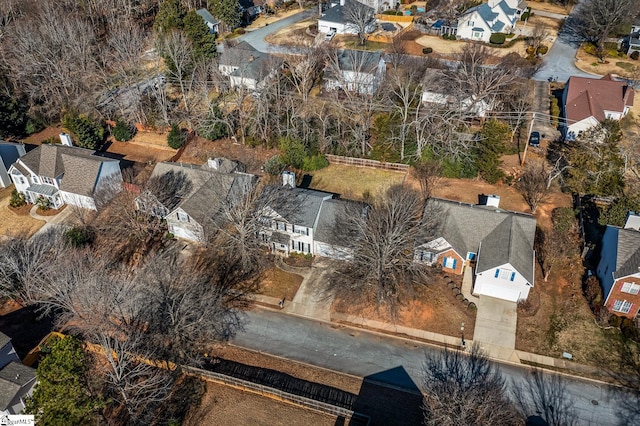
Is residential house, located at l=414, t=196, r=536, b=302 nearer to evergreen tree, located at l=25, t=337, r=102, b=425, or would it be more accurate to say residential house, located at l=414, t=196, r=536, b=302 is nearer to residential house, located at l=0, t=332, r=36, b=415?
evergreen tree, located at l=25, t=337, r=102, b=425

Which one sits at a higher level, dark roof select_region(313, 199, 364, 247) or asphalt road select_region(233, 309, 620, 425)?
dark roof select_region(313, 199, 364, 247)

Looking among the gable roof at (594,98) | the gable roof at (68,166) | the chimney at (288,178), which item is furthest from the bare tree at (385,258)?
the gable roof at (594,98)

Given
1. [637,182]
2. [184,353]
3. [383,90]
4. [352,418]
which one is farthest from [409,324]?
[383,90]

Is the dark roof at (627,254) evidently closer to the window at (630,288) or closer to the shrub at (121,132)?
the window at (630,288)

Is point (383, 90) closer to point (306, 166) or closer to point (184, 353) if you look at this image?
point (306, 166)

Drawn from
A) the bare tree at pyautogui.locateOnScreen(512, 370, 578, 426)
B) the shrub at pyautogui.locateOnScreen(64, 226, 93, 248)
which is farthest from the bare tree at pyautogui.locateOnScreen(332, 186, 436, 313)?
the shrub at pyautogui.locateOnScreen(64, 226, 93, 248)

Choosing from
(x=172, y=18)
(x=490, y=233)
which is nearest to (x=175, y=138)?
(x=172, y=18)

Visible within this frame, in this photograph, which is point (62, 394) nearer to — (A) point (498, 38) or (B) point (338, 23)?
(B) point (338, 23)
